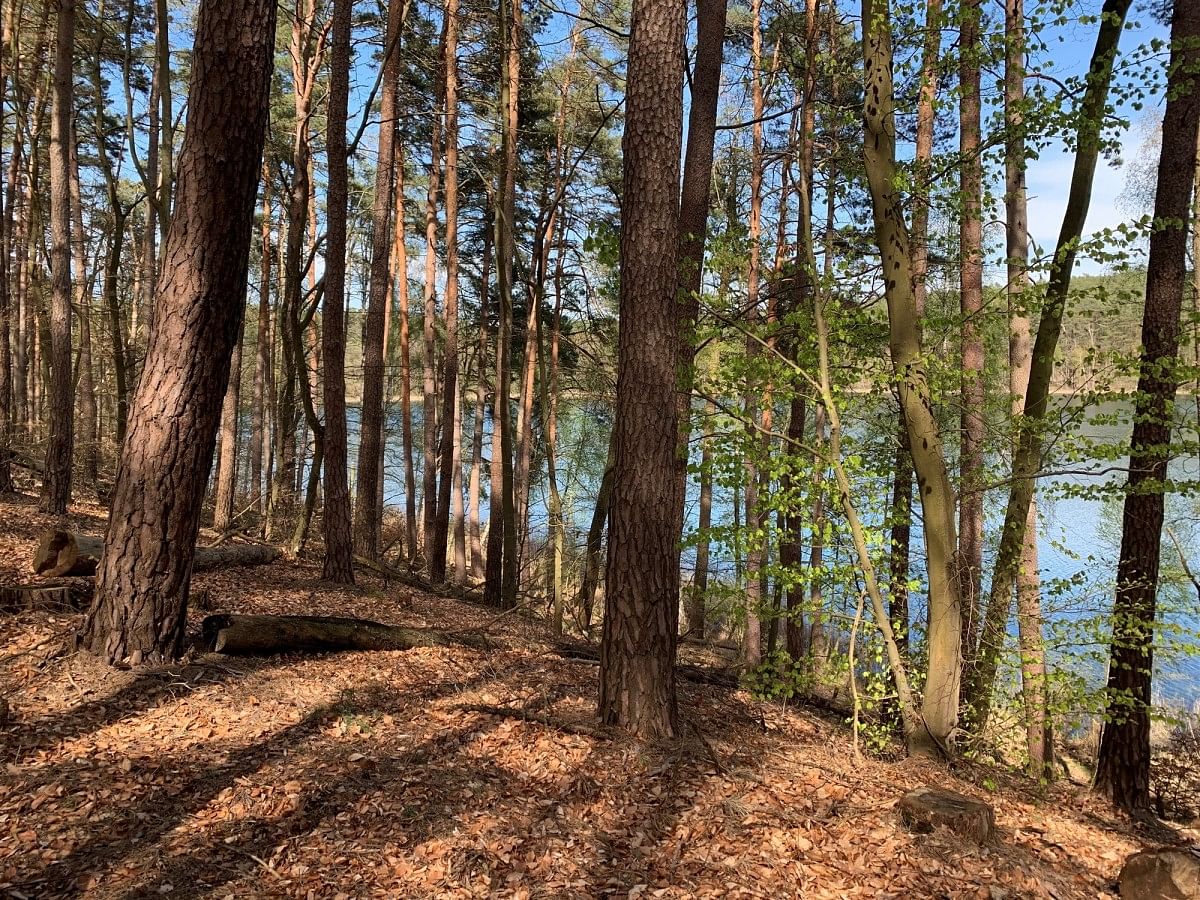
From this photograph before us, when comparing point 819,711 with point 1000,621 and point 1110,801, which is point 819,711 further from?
point 1110,801

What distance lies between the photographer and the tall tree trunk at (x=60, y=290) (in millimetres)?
8727

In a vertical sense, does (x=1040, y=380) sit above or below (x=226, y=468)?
above

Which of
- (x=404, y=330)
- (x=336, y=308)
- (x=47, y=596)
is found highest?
(x=404, y=330)

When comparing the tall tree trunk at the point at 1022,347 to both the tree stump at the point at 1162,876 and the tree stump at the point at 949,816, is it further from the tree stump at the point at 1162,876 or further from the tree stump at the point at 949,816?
the tree stump at the point at 949,816

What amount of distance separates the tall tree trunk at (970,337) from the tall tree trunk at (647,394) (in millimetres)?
2454

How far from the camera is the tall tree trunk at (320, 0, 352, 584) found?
8109 millimetres

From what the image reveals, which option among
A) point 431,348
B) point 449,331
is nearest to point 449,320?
point 449,331

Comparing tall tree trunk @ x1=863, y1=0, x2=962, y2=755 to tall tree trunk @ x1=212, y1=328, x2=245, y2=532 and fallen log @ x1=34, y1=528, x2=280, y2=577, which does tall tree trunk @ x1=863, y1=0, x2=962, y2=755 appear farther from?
tall tree trunk @ x1=212, y1=328, x2=245, y2=532

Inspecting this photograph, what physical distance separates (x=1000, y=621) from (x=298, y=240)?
29.3 ft

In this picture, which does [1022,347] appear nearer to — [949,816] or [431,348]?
[949,816]

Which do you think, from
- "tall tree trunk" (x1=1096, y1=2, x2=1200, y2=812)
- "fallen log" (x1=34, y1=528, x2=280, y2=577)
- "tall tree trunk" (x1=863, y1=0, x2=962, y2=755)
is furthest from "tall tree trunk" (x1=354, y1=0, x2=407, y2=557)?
"tall tree trunk" (x1=1096, y1=2, x2=1200, y2=812)

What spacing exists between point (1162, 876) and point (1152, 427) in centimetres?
469

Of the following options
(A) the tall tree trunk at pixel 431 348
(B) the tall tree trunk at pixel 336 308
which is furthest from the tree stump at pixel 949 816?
(A) the tall tree trunk at pixel 431 348

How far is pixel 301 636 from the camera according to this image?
562 cm
